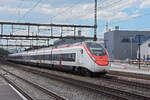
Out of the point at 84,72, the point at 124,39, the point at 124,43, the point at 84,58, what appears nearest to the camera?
the point at 84,58

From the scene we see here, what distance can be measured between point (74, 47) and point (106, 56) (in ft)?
12.4

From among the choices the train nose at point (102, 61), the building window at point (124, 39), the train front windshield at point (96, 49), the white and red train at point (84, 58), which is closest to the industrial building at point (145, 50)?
the building window at point (124, 39)

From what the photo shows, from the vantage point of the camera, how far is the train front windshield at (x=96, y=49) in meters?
19.9

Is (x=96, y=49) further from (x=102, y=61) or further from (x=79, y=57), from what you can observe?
(x=79, y=57)

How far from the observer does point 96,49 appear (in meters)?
20.2

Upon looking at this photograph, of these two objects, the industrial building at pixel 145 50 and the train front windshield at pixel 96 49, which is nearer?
the train front windshield at pixel 96 49

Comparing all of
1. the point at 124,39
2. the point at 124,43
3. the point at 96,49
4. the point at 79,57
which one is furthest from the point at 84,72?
the point at 124,39

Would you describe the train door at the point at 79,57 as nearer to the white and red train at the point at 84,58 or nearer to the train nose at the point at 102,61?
the white and red train at the point at 84,58

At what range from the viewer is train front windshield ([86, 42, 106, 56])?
19.9m

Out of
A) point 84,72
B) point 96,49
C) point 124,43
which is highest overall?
point 124,43

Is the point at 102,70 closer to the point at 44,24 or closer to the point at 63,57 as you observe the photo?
the point at 63,57

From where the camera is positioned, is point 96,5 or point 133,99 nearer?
point 133,99

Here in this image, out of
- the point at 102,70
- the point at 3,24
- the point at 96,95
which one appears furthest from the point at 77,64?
the point at 3,24

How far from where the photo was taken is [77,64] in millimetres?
21391
